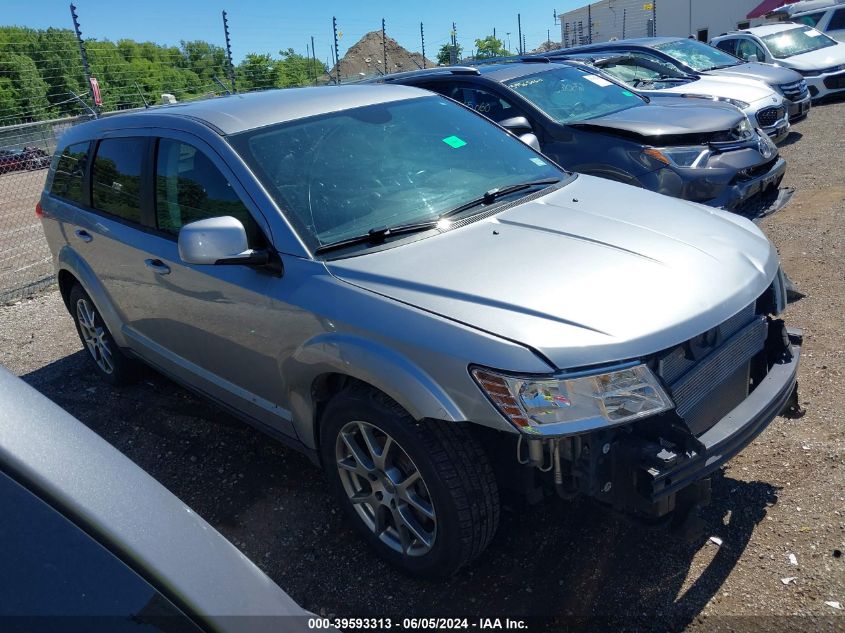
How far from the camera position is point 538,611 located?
253 centimetres

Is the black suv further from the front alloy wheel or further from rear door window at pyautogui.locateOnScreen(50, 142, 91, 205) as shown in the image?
rear door window at pyautogui.locateOnScreen(50, 142, 91, 205)

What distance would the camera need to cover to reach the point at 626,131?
18.9 feet

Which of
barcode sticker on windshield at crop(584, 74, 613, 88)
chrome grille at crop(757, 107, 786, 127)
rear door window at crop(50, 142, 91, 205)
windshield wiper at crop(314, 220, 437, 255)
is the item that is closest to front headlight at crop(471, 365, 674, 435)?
windshield wiper at crop(314, 220, 437, 255)

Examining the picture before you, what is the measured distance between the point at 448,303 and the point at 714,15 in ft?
169

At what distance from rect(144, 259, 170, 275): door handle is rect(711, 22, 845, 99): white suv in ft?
43.1

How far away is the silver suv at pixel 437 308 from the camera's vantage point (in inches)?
88.9

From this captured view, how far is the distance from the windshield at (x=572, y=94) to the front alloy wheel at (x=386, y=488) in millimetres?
4402

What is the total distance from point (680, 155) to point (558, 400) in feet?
13.4

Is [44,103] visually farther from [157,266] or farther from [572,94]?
[157,266]

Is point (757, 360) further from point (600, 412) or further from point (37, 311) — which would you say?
point (37, 311)

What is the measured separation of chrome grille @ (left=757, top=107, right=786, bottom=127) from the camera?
28.8ft

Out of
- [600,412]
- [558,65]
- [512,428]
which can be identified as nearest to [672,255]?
[600,412]

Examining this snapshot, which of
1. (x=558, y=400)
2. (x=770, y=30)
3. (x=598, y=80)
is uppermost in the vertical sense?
(x=770, y=30)

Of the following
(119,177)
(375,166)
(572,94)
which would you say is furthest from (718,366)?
(572,94)
